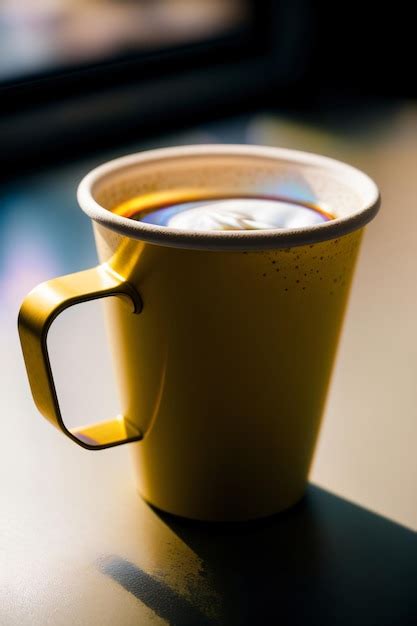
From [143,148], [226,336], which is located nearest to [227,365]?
[226,336]

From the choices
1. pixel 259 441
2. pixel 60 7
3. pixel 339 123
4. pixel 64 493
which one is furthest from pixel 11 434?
pixel 60 7

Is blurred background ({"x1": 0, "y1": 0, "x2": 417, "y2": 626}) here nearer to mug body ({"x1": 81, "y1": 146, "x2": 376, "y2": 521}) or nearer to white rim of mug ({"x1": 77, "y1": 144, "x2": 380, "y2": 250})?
mug body ({"x1": 81, "y1": 146, "x2": 376, "y2": 521})

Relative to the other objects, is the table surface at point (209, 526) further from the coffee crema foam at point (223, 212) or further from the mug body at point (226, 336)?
the coffee crema foam at point (223, 212)

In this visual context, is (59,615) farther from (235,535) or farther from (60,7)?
(60,7)

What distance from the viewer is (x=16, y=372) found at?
54 centimetres

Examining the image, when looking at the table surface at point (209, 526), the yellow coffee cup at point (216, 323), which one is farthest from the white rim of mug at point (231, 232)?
the table surface at point (209, 526)

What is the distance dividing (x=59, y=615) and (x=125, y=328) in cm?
13

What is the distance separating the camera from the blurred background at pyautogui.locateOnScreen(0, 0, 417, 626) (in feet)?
1.34

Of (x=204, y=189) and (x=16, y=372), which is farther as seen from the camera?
(x=16, y=372)

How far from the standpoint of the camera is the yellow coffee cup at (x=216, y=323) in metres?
0.34

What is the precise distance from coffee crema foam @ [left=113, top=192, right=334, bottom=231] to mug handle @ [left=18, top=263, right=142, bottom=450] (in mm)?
47

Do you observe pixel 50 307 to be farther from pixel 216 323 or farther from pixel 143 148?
pixel 143 148

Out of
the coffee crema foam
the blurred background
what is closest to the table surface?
the blurred background

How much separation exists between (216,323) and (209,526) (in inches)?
4.7
